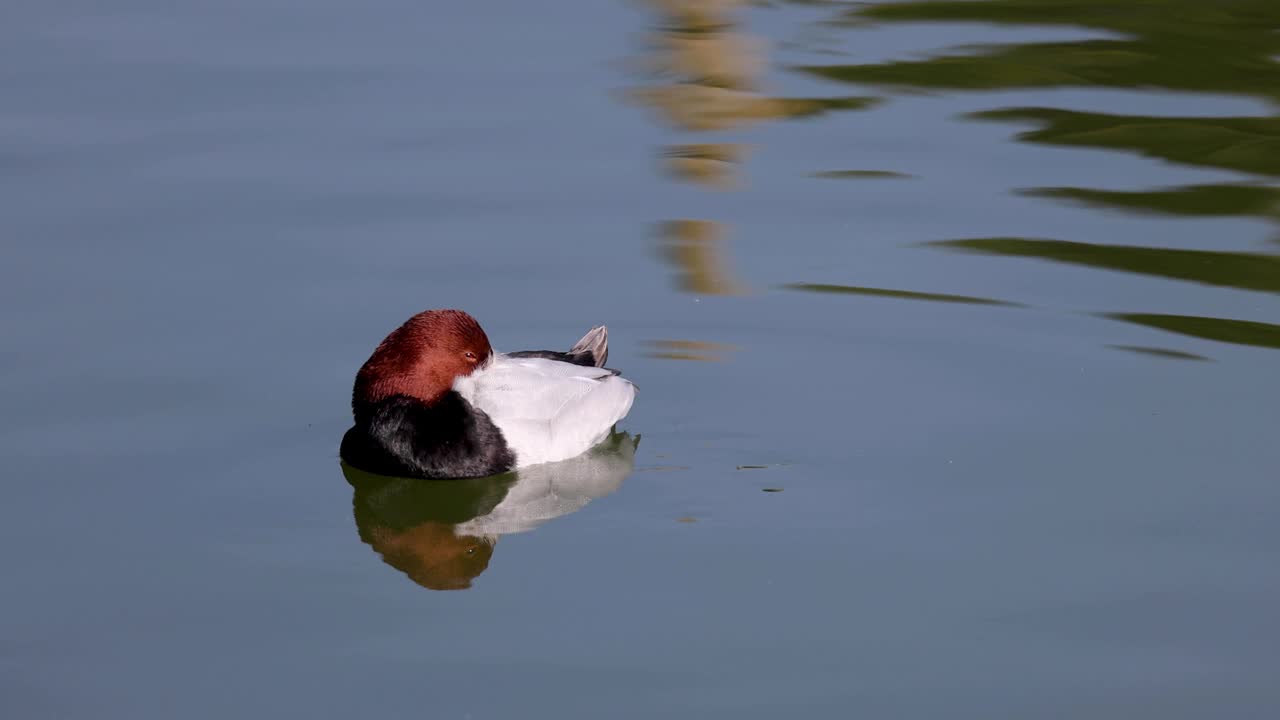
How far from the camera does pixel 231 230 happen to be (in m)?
9.84

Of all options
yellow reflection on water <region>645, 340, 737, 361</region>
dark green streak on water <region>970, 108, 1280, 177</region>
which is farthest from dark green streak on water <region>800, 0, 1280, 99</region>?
yellow reflection on water <region>645, 340, 737, 361</region>

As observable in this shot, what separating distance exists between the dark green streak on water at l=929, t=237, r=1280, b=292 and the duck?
2905mm

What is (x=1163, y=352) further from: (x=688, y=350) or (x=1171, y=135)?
(x=1171, y=135)

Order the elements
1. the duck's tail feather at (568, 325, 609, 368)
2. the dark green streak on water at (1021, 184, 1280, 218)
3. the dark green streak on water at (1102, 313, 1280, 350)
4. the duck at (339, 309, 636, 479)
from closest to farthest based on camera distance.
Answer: the duck at (339, 309, 636, 479) < the duck's tail feather at (568, 325, 609, 368) < the dark green streak on water at (1102, 313, 1280, 350) < the dark green streak on water at (1021, 184, 1280, 218)

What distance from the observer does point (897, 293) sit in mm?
8914

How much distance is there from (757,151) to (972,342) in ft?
11.0

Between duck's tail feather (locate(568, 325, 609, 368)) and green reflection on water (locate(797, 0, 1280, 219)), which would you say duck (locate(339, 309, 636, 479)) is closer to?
duck's tail feather (locate(568, 325, 609, 368))

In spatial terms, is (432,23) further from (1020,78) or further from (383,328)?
(383,328)

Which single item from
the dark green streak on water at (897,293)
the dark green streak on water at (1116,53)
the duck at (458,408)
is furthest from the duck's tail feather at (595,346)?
the dark green streak on water at (1116,53)

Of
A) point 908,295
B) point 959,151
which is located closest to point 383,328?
point 908,295

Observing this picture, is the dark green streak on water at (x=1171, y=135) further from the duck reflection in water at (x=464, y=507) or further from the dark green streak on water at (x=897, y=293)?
the duck reflection in water at (x=464, y=507)

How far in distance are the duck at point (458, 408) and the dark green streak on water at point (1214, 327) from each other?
2.90 meters

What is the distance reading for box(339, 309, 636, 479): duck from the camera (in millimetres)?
7211

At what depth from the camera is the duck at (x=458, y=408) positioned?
7.21 m
